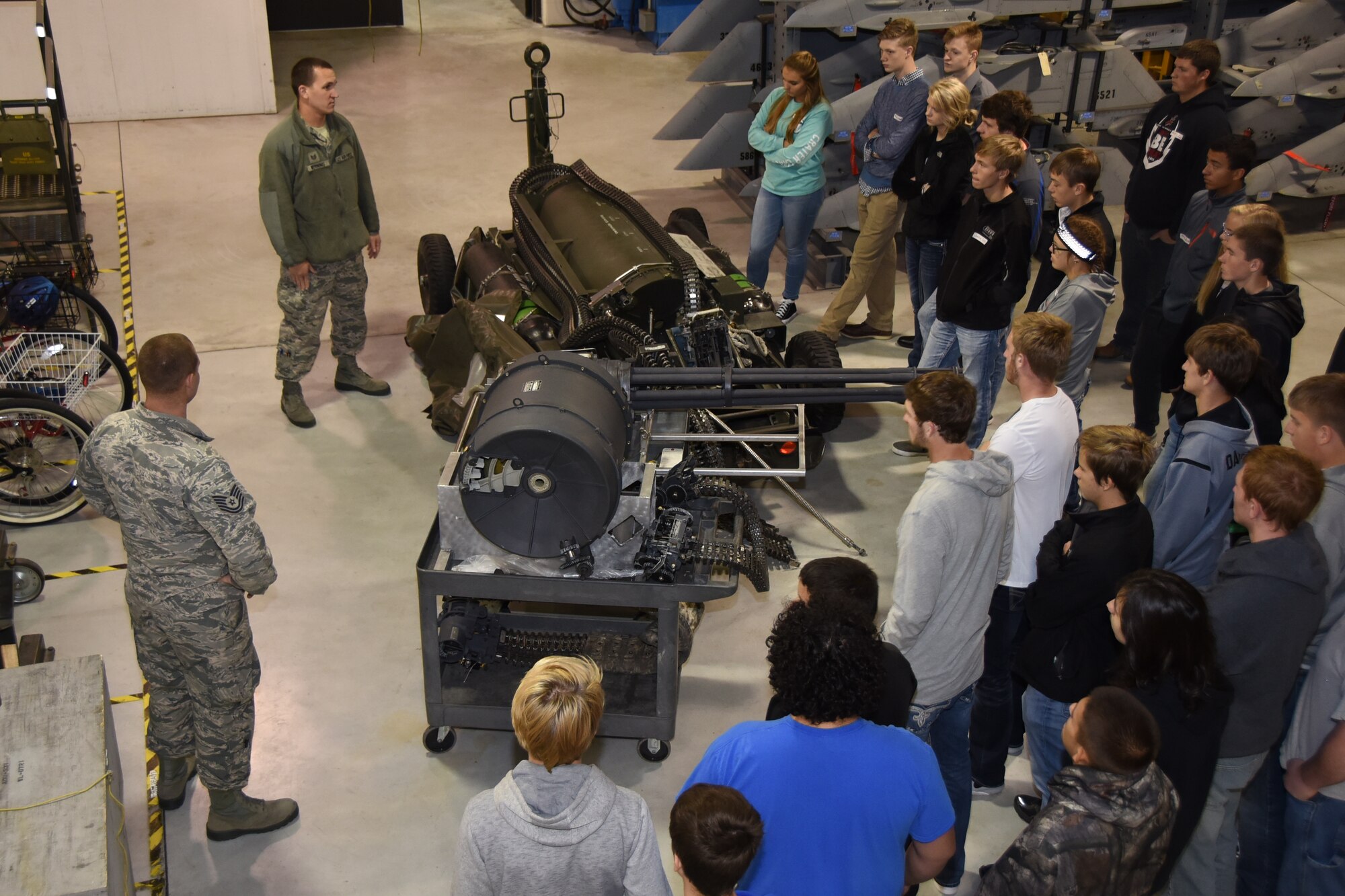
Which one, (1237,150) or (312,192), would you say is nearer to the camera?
(1237,150)

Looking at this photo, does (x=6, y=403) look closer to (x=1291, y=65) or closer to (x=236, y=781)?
(x=236, y=781)

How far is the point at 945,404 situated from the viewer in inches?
135

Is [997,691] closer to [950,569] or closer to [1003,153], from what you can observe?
[950,569]

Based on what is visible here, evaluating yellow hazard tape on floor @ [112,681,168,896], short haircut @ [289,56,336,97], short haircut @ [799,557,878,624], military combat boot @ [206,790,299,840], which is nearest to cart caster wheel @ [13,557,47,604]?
yellow hazard tape on floor @ [112,681,168,896]

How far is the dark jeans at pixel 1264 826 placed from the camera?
143 inches

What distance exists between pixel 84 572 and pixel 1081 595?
437 cm

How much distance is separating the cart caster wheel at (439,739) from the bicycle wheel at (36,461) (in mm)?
2347

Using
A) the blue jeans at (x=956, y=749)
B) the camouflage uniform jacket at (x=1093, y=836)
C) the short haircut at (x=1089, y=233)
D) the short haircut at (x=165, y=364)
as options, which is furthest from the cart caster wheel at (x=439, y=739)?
the short haircut at (x=1089, y=233)

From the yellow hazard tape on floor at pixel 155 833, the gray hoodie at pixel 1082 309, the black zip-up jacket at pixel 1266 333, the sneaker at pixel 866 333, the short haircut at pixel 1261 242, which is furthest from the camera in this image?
the sneaker at pixel 866 333

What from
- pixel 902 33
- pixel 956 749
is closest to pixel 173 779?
pixel 956 749

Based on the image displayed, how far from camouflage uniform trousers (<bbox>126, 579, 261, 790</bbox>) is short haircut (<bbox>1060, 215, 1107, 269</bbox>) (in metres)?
3.67

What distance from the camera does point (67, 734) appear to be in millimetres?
A: 3391

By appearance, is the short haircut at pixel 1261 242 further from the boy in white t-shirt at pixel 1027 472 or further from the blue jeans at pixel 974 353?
the boy in white t-shirt at pixel 1027 472

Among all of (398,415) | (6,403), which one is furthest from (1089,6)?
(6,403)
